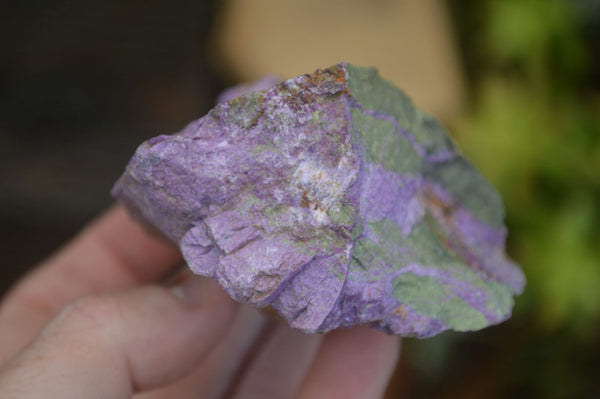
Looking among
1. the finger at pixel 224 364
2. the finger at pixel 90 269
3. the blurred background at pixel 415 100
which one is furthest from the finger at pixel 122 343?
the blurred background at pixel 415 100

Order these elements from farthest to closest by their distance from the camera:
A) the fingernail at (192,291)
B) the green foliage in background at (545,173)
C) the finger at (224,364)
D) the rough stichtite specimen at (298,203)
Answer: the green foliage in background at (545,173), the finger at (224,364), the fingernail at (192,291), the rough stichtite specimen at (298,203)

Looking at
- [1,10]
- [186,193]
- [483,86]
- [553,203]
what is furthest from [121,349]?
[1,10]

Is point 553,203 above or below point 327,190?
below

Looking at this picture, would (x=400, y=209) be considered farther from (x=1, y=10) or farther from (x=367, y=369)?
(x=1, y=10)

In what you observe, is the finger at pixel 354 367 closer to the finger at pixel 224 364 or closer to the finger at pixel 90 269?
the finger at pixel 224 364

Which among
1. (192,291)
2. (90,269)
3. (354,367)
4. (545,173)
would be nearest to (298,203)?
(192,291)

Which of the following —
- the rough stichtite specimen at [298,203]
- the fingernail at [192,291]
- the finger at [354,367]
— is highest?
the rough stichtite specimen at [298,203]
